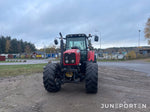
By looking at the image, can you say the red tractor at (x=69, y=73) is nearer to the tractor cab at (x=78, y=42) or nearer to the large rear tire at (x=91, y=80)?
the large rear tire at (x=91, y=80)

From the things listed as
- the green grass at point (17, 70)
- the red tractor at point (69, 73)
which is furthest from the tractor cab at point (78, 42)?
the green grass at point (17, 70)

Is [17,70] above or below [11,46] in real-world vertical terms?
below

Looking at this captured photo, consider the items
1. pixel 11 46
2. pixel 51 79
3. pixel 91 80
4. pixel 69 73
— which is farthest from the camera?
pixel 11 46

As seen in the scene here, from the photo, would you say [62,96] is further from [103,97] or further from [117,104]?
[117,104]

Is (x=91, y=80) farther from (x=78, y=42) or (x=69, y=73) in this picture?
(x=78, y=42)

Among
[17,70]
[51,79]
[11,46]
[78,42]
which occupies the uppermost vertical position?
[11,46]

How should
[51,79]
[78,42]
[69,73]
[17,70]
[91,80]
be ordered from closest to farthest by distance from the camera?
[91,80], [51,79], [69,73], [78,42], [17,70]

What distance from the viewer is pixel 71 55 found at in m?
6.22

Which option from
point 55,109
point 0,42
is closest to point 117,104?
point 55,109

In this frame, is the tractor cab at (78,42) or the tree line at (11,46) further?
the tree line at (11,46)

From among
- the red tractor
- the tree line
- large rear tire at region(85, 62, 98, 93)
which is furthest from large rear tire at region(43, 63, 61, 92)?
the tree line

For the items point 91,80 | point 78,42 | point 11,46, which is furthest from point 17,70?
point 11,46

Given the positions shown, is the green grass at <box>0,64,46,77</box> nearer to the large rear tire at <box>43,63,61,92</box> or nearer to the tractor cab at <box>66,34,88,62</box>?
the tractor cab at <box>66,34,88,62</box>

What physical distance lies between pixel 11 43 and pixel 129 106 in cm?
9031
